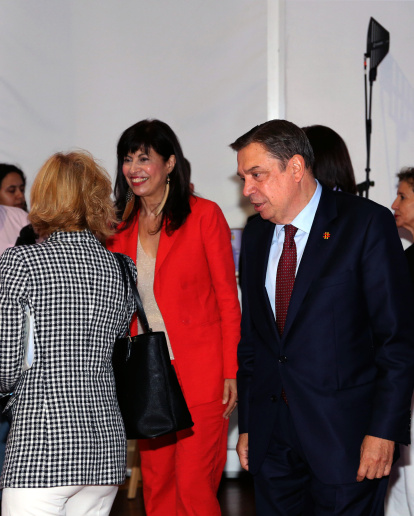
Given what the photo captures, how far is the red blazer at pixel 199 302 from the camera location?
127 inches

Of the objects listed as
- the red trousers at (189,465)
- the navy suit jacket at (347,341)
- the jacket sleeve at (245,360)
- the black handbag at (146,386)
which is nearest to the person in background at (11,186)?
the red trousers at (189,465)

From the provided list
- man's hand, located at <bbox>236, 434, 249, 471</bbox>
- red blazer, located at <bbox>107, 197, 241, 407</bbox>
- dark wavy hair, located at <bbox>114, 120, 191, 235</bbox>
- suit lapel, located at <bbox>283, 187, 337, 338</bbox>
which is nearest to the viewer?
suit lapel, located at <bbox>283, 187, 337, 338</bbox>

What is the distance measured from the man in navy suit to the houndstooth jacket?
52 cm

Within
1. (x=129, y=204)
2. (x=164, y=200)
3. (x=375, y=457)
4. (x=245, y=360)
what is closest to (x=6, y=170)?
(x=129, y=204)

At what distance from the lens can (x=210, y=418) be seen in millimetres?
3264

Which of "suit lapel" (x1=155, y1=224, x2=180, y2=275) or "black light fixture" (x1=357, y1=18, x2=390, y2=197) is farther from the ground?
"black light fixture" (x1=357, y1=18, x2=390, y2=197)

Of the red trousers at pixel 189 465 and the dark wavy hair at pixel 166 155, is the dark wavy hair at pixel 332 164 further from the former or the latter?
the red trousers at pixel 189 465

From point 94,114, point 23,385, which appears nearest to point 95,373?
point 23,385

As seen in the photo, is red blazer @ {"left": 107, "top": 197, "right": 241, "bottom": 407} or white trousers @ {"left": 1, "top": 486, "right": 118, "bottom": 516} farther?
red blazer @ {"left": 107, "top": 197, "right": 241, "bottom": 407}

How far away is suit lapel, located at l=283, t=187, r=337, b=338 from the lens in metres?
2.30

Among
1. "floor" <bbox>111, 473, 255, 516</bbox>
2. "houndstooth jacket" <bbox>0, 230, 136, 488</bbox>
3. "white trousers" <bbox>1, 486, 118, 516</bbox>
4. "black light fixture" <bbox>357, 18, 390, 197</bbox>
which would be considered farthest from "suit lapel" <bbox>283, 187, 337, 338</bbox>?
"black light fixture" <bbox>357, 18, 390, 197</bbox>

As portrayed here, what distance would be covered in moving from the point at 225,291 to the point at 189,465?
77cm

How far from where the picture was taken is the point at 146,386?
2631mm

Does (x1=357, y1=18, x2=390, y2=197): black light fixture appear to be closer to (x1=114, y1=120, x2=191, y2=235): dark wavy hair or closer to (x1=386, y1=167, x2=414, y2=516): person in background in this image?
(x1=386, y1=167, x2=414, y2=516): person in background
